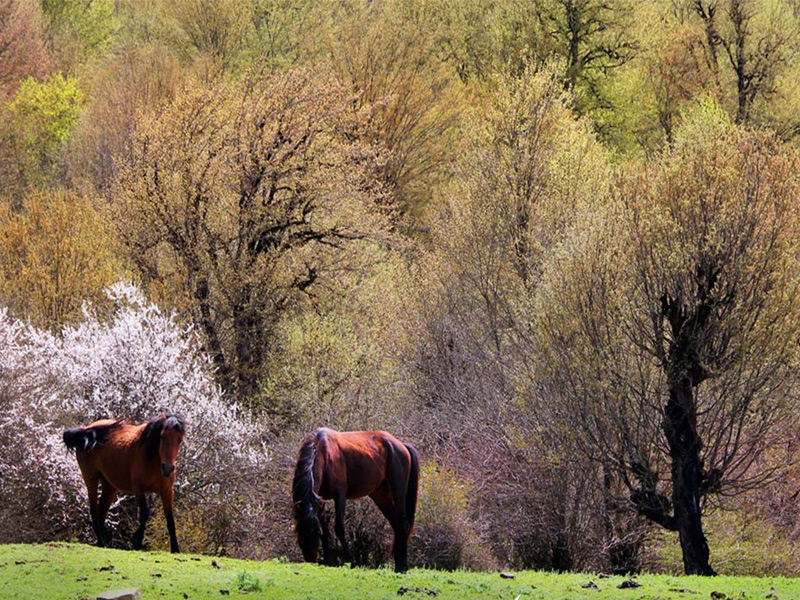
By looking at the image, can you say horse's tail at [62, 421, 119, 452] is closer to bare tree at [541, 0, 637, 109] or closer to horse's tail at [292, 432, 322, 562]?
horse's tail at [292, 432, 322, 562]

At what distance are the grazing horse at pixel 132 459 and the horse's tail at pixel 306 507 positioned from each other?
3.05 m

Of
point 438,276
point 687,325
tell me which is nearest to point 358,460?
point 687,325

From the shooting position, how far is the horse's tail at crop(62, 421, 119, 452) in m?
19.9

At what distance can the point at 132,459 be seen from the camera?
19.5m

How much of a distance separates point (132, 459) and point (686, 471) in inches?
484

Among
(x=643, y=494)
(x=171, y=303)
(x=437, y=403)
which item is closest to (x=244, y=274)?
(x=171, y=303)

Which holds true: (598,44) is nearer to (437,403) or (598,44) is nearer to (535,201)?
(535,201)

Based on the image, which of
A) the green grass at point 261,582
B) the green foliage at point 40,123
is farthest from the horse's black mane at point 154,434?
the green foliage at point 40,123

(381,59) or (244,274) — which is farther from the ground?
(381,59)

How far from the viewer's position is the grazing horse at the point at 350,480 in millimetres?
16984

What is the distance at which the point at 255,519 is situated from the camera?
27469mm

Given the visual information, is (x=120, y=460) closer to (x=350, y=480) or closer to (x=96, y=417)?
(x=350, y=480)

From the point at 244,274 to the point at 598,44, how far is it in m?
28.1

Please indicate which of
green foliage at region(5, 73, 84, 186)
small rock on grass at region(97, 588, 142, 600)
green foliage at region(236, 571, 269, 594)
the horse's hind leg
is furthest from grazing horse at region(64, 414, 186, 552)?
green foliage at region(5, 73, 84, 186)
